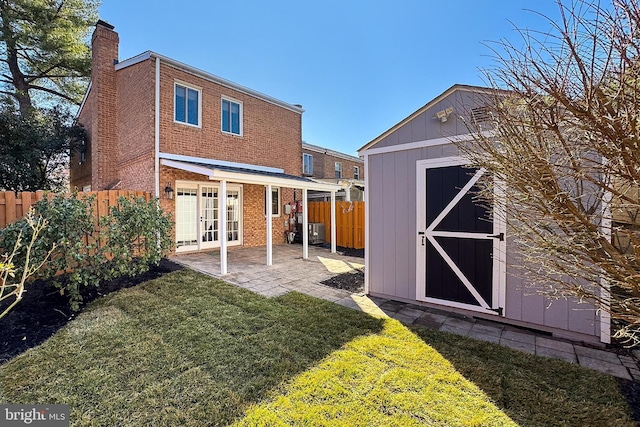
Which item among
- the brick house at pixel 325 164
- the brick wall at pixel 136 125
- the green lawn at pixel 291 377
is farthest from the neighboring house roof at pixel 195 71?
the green lawn at pixel 291 377

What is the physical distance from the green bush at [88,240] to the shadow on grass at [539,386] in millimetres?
5695

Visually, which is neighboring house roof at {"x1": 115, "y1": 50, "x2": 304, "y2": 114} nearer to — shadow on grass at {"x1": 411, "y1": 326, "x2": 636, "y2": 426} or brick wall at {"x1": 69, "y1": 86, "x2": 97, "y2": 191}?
brick wall at {"x1": 69, "y1": 86, "x2": 97, "y2": 191}

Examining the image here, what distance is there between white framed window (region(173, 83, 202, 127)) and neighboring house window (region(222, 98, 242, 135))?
0.99 metres

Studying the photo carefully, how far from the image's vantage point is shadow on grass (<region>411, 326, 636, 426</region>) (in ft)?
7.86

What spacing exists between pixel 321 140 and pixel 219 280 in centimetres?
1936

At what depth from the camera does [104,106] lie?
9914 mm

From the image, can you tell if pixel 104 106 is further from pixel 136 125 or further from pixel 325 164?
pixel 325 164

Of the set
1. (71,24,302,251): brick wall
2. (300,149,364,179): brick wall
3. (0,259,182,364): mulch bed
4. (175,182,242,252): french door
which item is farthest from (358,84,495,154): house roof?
(300,149,364,179): brick wall

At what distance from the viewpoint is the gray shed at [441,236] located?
13.4 ft

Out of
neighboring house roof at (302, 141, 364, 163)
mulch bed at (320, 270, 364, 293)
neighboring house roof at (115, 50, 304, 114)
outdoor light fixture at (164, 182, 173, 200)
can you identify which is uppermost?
neighboring house roof at (115, 50, 304, 114)

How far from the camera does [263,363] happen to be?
10.5 ft

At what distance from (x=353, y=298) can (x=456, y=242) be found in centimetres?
218

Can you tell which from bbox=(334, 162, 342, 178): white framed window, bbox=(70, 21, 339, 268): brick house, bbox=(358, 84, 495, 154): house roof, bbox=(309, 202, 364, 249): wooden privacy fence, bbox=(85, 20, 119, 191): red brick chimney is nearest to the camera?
bbox=(358, 84, 495, 154): house roof

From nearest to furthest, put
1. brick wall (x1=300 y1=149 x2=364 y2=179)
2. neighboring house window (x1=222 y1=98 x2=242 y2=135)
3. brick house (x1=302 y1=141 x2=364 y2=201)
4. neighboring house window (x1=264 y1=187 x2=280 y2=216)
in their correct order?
neighboring house window (x1=222 y1=98 x2=242 y2=135)
neighboring house window (x1=264 y1=187 x2=280 y2=216)
brick house (x1=302 y1=141 x2=364 y2=201)
brick wall (x1=300 y1=149 x2=364 y2=179)
